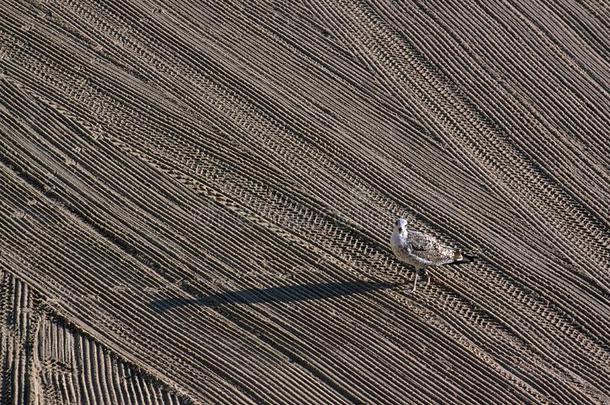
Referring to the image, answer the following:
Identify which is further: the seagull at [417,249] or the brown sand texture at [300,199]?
the seagull at [417,249]

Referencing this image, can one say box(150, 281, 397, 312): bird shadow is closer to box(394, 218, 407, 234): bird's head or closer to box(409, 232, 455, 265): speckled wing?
box(409, 232, 455, 265): speckled wing

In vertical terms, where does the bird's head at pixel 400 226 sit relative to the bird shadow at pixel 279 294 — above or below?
above

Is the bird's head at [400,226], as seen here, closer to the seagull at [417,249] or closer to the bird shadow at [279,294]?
the seagull at [417,249]

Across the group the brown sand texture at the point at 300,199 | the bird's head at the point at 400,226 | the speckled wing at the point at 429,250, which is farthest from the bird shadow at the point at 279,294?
the bird's head at the point at 400,226

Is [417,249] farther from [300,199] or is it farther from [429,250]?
[300,199]

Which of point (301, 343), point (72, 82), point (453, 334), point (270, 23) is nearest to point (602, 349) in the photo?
point (453, 334)
